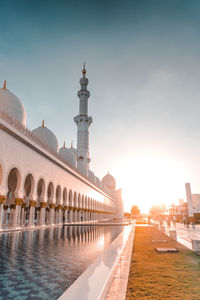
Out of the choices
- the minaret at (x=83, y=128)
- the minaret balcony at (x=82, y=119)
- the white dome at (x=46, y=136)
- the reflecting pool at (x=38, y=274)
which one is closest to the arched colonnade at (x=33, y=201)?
the white dome at (x=46, y=136)

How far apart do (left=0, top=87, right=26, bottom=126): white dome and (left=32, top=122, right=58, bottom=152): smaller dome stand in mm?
4117

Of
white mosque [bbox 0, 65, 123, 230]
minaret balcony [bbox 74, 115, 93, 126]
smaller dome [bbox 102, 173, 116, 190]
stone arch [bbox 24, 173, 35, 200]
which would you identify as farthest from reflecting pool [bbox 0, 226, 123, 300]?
smaller dome [bbox 102, 173, 116, 190]

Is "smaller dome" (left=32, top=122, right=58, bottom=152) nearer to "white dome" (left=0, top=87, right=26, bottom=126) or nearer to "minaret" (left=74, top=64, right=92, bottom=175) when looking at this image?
"white dome" (left=0, top=87, right=26, bottom=126)

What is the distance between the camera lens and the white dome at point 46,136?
19.2 meters

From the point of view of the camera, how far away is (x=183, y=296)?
233cm

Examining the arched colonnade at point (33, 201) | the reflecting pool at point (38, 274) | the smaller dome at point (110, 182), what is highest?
the smaller dome at point (110, 182)

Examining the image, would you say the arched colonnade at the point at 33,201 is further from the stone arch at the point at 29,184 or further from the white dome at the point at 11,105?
the white dome at the point at 11,105

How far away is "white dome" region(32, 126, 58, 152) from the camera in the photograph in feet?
63.0

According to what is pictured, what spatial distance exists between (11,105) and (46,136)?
535cm

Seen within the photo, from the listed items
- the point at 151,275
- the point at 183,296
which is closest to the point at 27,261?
the point at 151,275

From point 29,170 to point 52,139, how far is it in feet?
22.9

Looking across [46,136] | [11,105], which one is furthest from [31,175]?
[46,136]

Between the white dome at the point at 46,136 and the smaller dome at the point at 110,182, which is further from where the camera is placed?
the smaller dome at the point at 110,182

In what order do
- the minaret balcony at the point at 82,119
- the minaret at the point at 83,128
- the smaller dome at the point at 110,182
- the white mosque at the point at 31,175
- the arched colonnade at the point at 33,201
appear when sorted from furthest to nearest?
1. the smaller dome at the point at 110,182
2. the minaret balcony at the point at 82,119
3. the minaret at the point at 83,128
4. the arched colonnade at the point at 33,201
5. the white mosque at the point at 31,175
